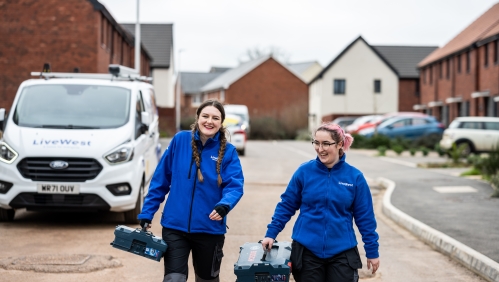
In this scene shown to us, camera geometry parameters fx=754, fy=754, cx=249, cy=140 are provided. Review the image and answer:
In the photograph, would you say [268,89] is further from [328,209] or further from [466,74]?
[328,209]

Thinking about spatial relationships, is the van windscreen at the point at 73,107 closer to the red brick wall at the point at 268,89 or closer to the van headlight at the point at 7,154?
the van headlight at the point at 7,154

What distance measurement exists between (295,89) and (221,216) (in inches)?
2876

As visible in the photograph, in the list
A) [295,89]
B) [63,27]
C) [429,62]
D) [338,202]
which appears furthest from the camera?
[295,89]

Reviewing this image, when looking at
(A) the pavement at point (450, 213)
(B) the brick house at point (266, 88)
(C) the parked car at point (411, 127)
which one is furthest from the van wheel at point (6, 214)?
(B) the brick house at point (266, 88)

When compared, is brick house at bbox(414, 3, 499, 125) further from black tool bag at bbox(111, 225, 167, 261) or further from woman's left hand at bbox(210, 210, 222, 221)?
black tool bag at bbox(111, 225, 167, 261)

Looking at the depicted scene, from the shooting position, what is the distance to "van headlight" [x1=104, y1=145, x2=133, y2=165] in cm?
1024

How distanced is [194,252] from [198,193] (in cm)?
41

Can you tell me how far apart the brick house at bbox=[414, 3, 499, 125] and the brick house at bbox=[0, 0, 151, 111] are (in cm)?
1886

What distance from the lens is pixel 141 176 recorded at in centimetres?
1087

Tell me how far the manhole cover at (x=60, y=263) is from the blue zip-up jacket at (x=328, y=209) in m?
3.39

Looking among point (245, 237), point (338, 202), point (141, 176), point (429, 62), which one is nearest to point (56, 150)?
point (141, 176)

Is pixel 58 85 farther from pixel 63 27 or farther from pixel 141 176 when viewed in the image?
A: pixel 63 27

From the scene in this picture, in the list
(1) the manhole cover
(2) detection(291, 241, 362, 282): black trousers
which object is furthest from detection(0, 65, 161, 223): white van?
(2) detection(291, 241, 362, 282): black trousers

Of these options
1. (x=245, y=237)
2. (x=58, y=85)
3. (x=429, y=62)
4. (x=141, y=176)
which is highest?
(x=429, y=62)
